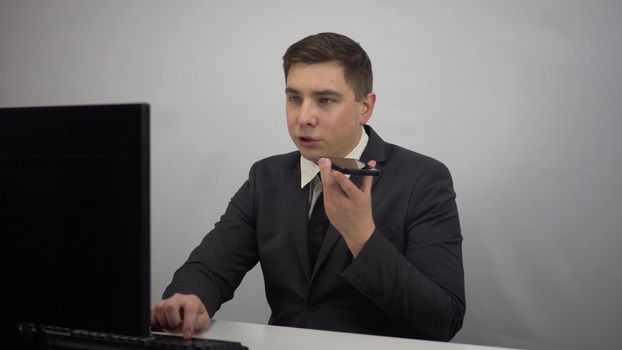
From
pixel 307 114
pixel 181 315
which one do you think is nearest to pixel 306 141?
pixel 307 114

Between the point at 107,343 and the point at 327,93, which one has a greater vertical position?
the point at 327,93

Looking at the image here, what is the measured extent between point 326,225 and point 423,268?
27 centimetres

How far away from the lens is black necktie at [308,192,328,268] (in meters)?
1.63

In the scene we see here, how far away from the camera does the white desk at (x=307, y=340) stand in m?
1.13

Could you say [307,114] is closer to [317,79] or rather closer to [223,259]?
[317,79]

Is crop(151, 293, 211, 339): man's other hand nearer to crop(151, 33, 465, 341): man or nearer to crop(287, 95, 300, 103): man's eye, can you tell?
crop(151, 33, 465, 341): man

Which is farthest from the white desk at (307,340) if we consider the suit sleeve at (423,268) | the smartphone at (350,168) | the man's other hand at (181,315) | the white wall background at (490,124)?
the white wall background at (490,124)

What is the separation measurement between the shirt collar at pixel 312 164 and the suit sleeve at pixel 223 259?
17 cm

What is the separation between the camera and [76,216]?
0.83 meters

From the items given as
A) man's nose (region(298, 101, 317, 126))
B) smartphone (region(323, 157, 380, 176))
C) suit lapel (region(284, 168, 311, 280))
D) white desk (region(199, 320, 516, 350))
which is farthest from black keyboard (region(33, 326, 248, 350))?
man's nose (region(298, 101, 317, 126))

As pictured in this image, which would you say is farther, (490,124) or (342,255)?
(490,124)

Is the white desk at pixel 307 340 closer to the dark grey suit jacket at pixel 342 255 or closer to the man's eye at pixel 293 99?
the dark grey suit jacket at pixel 342 255

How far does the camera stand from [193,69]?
8.80 ft

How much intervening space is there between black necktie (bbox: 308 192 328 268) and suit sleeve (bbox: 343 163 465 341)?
211 millimetres
